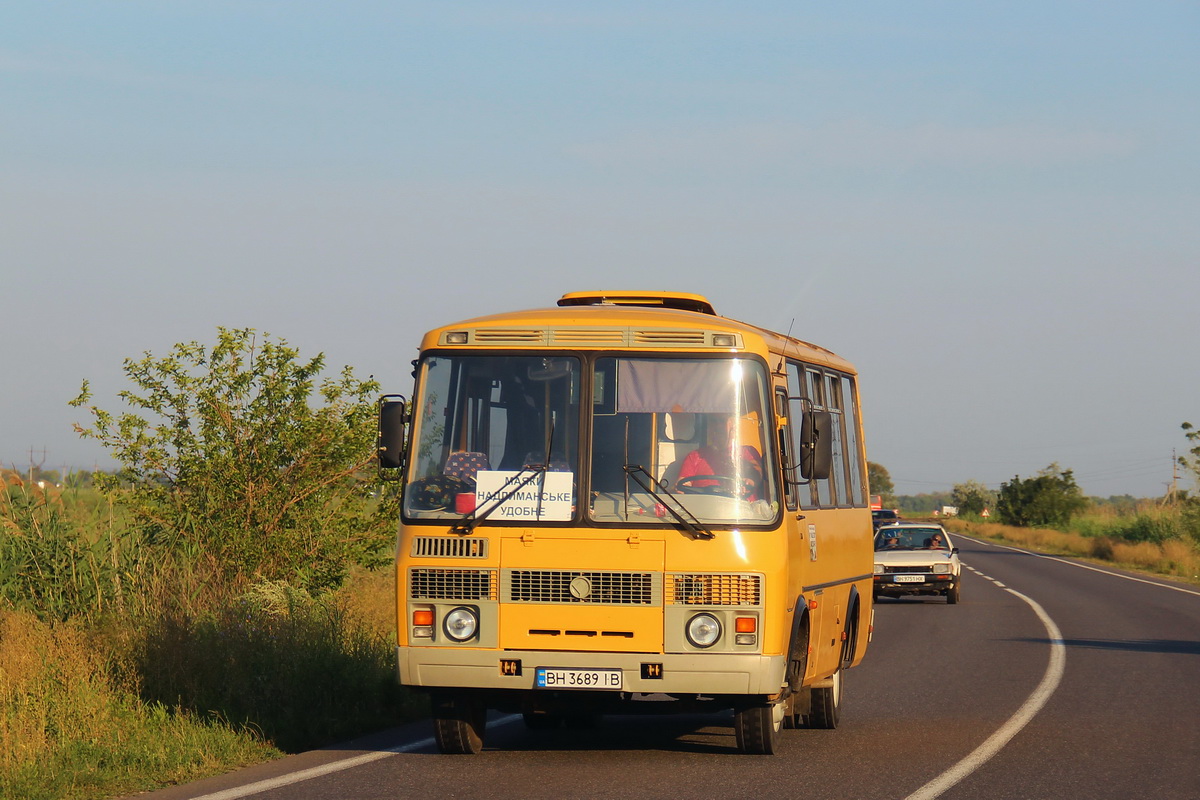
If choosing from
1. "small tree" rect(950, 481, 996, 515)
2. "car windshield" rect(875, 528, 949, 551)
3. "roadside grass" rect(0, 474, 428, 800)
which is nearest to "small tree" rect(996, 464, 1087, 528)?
"small tree" rect(950, 481, 996, 515)

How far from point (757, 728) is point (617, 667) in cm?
130

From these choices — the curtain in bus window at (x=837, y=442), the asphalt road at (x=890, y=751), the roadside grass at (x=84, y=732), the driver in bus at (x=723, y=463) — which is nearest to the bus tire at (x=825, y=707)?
the asphalt road at (x=890, y=751)

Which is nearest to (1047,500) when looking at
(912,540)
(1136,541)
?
(1136,541)

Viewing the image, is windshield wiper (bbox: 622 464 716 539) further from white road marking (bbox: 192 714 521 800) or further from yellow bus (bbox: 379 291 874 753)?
white road marking (bbox: 192 714 521 800)

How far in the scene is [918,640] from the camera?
21250 millimetres

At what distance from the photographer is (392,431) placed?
9812mm

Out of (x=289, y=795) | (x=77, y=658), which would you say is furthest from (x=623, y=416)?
(x=77, y=658)

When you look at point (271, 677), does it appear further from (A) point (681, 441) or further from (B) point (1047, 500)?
(B) point (1047, 500)

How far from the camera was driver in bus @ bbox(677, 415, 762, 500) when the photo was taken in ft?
31.7

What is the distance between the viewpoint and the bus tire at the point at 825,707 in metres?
11.9

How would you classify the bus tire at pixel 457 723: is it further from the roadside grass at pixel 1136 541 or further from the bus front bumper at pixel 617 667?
the roadside grass at pixel 1136 541

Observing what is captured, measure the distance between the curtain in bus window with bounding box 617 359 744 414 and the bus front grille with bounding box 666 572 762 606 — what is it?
41.7 inches

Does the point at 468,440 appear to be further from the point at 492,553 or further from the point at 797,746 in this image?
the point at 797,746

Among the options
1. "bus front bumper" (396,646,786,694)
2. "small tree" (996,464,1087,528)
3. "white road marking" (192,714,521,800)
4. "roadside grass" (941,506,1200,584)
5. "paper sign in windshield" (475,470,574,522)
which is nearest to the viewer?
"white road marking" (192,714,521,800)
